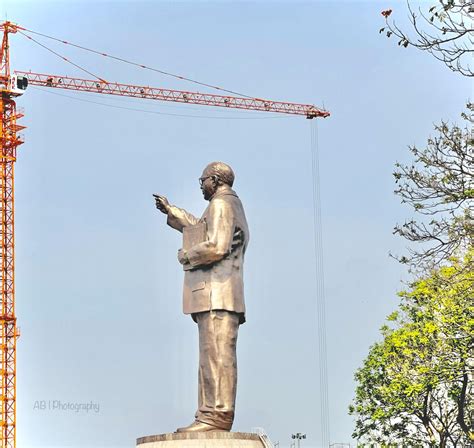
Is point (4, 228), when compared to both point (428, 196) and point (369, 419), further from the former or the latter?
point (428, 196)

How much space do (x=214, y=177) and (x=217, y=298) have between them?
7.20ft

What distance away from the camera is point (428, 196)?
723 inches

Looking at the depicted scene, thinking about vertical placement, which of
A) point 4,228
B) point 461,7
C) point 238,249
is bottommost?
point 238,249

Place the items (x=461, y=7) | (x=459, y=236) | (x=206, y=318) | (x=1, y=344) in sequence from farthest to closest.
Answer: (x=1, y=344)
(x=206, y=318)
(x=459, y=236)
(x=461, y=7)

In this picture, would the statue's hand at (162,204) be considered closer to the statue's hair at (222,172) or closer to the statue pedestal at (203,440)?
the statue's hair at (222,172)

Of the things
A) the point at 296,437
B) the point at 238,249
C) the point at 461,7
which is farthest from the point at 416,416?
the point at 461,7

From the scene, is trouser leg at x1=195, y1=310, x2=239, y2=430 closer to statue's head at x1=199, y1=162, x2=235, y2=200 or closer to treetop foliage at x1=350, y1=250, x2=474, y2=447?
statue's head at x1=199, y1=162, x2=235, y2=200

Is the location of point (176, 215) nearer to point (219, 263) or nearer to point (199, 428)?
point (219, 263)

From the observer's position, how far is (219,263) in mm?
19156

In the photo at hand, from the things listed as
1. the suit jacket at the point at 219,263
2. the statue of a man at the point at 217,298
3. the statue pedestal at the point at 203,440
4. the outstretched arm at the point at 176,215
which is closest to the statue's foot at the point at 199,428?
the statue of a man at the point at 217,298

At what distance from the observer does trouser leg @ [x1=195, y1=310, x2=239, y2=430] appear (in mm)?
18609

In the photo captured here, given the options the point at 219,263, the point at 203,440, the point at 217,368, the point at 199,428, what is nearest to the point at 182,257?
the point at 219,263

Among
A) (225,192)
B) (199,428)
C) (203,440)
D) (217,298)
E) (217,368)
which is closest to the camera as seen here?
(203,440)

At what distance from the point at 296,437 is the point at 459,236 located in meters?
37.8
